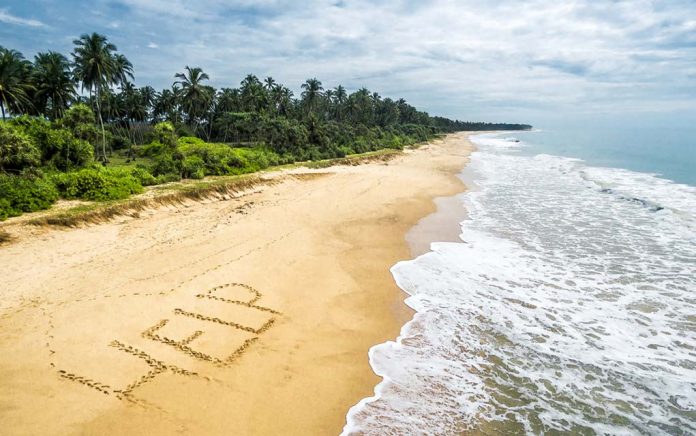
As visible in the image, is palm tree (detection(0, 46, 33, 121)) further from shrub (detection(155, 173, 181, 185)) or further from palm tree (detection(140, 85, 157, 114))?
palm tree (detection(140, 85, 157, 114))

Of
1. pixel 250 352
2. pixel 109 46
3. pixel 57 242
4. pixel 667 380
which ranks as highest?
pixel 109 46

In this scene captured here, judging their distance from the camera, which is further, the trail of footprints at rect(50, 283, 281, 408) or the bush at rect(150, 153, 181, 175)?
the bush at rect(150, 153, 181, 175)

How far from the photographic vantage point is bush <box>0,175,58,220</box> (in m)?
17.2

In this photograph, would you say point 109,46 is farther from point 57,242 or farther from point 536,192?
point 536,192

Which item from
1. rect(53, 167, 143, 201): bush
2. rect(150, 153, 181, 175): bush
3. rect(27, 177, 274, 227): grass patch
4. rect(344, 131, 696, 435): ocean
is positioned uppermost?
rect(150, 153, 181, 175): bush

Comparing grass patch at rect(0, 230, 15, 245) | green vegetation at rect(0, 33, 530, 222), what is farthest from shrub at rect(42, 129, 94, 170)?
grass patch at rect(0, 230, 15, 245)

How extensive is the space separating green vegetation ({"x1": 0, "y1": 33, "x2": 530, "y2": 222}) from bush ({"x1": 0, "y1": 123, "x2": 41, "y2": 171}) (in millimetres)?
44

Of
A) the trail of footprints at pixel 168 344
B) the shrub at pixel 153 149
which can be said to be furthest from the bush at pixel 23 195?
the shrub at pixel 153 149

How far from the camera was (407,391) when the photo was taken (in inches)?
331

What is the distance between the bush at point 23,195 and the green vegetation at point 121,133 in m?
0.05

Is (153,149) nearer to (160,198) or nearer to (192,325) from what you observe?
(160,198)

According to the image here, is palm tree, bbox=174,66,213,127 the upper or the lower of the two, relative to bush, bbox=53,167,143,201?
upper

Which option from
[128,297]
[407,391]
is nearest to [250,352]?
[407,391]

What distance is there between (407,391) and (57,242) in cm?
1558
